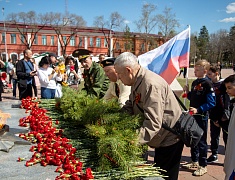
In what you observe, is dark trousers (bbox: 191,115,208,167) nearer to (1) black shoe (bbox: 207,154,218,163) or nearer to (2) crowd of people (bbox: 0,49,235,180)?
(2) crowd of people (bbox: 0,49,235,180)

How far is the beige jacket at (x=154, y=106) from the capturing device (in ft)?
5.92

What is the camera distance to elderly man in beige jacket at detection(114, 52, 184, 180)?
1813mm

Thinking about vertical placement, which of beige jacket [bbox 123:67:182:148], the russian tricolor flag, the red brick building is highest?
the red brick building

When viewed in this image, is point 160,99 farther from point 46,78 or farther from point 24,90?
point 24,90

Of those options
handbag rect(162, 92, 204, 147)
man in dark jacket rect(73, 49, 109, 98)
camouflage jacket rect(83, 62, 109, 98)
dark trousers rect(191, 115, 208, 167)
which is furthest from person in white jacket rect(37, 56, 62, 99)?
handbag rect(162, 92, 204, 147)

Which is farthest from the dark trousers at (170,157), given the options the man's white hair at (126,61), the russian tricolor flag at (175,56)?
the russian tricolor flag at (175,56)

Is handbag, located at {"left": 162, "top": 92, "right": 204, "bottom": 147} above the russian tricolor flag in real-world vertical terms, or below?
below

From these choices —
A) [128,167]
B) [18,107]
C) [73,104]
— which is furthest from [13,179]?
[18,107]

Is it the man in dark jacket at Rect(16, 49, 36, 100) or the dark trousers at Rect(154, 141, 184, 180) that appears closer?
the dark trousers at Rect(154, 141, 184, 180)

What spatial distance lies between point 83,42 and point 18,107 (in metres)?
48.2

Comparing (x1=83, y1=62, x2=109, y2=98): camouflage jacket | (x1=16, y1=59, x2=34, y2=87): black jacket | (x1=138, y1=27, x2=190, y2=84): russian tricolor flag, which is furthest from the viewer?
(x1=16, y1=59, x2=34, y2=87): black jacket

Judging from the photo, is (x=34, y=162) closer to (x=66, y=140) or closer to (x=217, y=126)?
(x=66, y=140)

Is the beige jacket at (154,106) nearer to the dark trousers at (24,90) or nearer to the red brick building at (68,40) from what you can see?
the dark trousers at (24,90)

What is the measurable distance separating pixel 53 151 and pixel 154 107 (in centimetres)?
84
